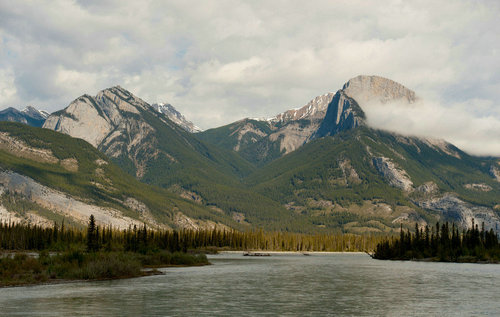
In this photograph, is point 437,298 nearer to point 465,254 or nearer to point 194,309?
point 194,309

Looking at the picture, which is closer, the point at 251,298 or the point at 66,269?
the point at 251,298

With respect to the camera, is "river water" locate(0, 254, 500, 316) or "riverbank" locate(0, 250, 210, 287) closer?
"river water" locate(0, 254, 500, 316)

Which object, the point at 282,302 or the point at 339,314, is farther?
the point at 282,302

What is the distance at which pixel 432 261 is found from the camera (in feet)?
649

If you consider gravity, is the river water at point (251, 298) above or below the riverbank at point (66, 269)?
below

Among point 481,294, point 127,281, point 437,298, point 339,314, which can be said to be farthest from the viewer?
point 127,281

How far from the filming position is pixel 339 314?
55188mm

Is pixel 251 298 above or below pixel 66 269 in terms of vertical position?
below

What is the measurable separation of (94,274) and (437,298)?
5723 cm

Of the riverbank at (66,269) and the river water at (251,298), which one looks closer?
the river water at (251,298)

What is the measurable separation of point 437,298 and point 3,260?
250ft

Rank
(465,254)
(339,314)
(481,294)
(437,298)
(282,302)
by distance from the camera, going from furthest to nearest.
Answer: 1. (465,254)
2. (481,294)
3. (437,298)
4. (282,302)
5. (339,314)

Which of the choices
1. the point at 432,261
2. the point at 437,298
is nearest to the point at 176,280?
the point at 437,298

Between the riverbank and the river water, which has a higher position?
the riverbank
